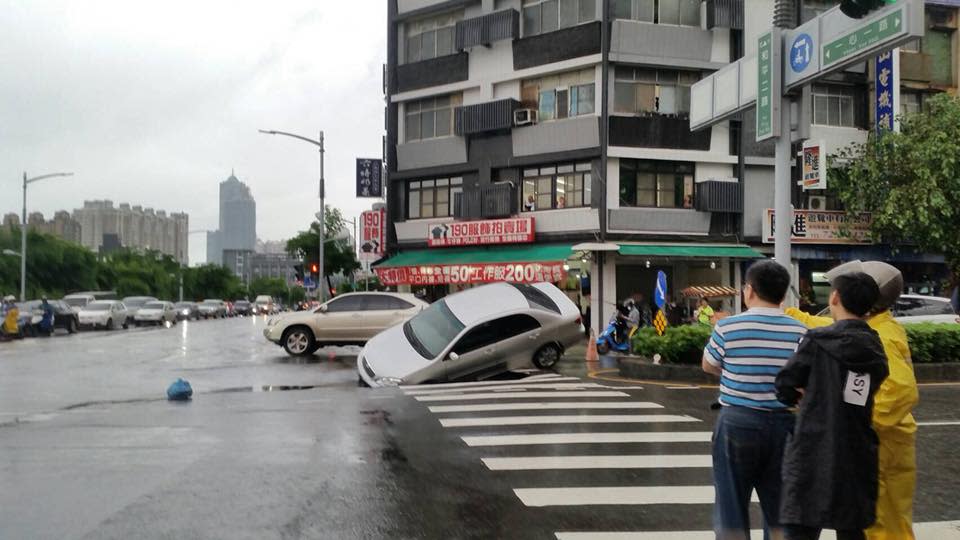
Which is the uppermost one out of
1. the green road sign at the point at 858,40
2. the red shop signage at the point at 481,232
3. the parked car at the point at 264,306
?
the green road sign at the point at 858,40

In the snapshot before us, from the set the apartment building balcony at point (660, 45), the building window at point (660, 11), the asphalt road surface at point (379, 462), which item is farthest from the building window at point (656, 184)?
the asphalt road surface at point (379, 462)

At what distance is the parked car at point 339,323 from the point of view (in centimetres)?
2164

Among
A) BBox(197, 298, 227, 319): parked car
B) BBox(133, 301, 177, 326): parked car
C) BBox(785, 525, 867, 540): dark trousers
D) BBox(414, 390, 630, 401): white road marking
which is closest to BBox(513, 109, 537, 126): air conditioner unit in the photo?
BBox(414, 390, 630, 401): white road marking

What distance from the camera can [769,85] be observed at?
13.6m

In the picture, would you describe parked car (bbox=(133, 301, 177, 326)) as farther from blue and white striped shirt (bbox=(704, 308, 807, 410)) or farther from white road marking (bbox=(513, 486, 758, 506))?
blue and white striped shirt (bbox=(704, 308, 807, 410))

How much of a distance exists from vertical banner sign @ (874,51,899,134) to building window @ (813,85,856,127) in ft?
5.05

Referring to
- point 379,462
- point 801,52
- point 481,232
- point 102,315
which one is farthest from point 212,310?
point 379,462

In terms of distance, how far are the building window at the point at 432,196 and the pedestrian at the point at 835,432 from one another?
1180 inches

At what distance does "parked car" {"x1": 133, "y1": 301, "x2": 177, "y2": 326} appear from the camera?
45719 millimetres

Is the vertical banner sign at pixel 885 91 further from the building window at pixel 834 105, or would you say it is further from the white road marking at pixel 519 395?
the white road marking at pixel 519 395

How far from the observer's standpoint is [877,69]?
29.5 metres

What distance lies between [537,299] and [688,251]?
14393 millimetres

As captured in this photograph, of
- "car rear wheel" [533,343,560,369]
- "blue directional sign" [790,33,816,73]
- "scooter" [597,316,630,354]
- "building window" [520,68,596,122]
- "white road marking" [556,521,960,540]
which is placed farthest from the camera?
"building window" [520,68,596,122]

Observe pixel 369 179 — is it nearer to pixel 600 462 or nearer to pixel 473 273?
pixel 473 273
